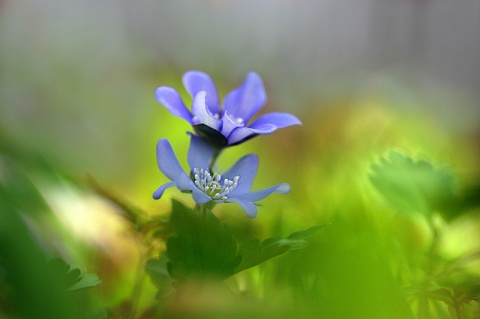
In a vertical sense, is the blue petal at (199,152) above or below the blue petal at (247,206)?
above

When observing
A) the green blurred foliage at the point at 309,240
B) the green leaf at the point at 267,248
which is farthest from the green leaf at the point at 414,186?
the green leaf at the point at 267,248

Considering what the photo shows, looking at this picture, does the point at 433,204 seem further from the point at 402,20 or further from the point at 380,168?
the point at 402,20

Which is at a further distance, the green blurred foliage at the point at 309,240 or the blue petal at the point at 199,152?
the blue petal at the point at 199,152

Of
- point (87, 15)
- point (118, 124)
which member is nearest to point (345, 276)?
point (118, 124)

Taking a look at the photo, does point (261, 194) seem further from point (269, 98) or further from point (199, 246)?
point (269, 98)

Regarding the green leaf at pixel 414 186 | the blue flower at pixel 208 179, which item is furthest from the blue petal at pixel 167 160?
the green leaf at pixel 414 186

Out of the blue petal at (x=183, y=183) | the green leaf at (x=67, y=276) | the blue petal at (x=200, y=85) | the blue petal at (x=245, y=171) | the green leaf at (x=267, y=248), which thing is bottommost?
the green leaf at (x=67, y=276)

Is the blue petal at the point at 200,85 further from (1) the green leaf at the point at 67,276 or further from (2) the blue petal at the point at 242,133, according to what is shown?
(1) the green leaf at the point at 67,276
